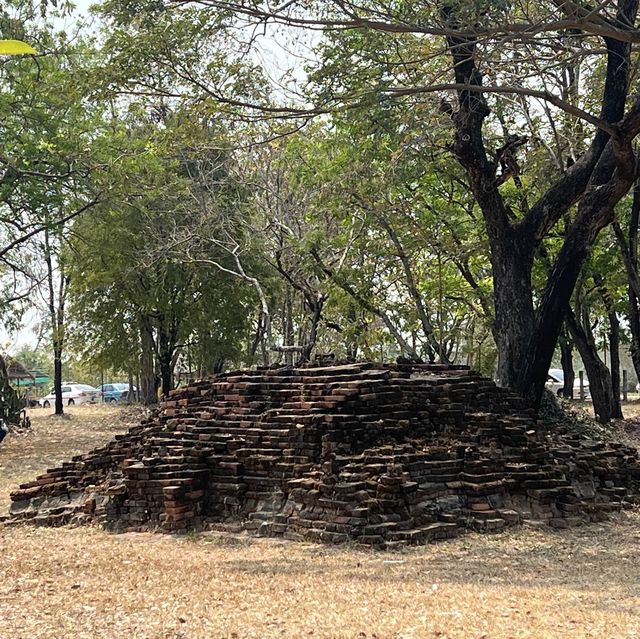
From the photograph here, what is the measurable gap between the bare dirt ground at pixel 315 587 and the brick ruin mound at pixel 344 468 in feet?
1.11

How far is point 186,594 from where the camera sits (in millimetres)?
6039

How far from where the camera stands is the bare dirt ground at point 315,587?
514 cm

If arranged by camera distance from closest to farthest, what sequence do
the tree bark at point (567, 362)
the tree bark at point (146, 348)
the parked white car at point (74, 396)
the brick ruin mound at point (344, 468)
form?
1. the brick ruin mound at point (344, 468)
2. the tree bark at point (146, 348)
3. the tree bark at point (567, 362)
4. the parked white car at point (74, 396)

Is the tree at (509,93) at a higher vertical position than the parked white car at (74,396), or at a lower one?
higher

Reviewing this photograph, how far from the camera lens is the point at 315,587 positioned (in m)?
6.25

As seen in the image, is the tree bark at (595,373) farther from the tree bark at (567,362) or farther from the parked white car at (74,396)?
the parked white car at (74,396)

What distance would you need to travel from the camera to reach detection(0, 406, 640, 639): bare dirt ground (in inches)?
202

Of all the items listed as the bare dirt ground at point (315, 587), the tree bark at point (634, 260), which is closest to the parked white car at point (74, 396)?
the tree bark at point (634, 260)

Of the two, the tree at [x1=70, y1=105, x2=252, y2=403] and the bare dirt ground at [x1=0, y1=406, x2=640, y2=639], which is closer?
→ the bare dirt ground at [x1=0, y1=406, x2=640, y2=639]

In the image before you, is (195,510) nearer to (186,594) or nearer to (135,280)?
(186,594)

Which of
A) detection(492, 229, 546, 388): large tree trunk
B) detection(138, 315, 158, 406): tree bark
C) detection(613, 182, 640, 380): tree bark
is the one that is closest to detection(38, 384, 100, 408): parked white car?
detection(138, 315, 158, 406): tree bark

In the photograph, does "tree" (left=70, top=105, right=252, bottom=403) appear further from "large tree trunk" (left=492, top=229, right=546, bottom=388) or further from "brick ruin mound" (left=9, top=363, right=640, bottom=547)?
"brick ruin mound" (left=9, top=363, right=640, bottom=547)

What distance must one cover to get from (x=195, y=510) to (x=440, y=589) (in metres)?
3.49

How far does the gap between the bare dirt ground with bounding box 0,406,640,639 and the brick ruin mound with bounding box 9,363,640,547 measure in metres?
0.34
